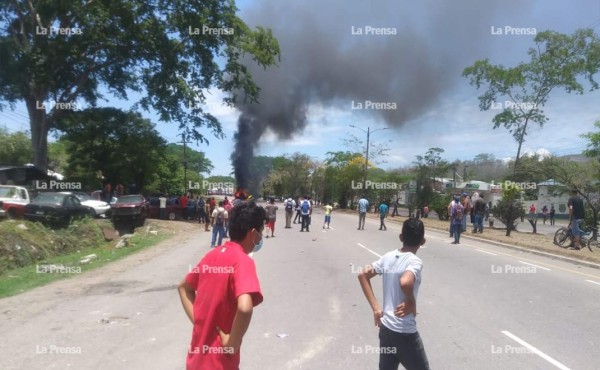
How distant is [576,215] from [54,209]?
16.8m

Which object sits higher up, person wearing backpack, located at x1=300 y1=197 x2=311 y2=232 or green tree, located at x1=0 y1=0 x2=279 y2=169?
green tree, located at x1=0 y1=0 x2=279 y2=169

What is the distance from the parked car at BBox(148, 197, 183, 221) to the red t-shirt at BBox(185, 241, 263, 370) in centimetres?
2930

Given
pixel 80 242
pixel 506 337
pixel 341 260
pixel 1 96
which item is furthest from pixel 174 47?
pixel 506 337

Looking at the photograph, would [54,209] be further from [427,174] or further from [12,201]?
[427,174]

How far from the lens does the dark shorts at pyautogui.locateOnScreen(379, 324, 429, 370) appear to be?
11.1 ft

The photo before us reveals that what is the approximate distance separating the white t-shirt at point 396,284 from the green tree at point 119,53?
2411 cm

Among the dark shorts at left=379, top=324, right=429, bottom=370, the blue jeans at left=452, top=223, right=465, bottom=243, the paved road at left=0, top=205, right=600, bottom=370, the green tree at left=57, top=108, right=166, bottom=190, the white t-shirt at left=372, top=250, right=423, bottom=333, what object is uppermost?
the green tree at left=57, top=108, right=166, bottom=190

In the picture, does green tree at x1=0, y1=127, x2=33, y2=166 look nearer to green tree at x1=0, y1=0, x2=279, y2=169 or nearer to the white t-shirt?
green tree at x1=0, y1=0, x2=279, y2=169

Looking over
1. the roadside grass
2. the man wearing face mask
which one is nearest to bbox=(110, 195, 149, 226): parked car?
the roadside grass

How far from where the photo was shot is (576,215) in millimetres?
15922

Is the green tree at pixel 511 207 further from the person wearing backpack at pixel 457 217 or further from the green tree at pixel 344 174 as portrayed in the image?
the green tree at pixel 344 174

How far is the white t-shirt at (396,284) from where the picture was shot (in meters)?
3.44

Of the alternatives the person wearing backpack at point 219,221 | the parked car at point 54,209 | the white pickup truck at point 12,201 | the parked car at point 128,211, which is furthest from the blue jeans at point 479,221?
the white pickup truck at point 12,201

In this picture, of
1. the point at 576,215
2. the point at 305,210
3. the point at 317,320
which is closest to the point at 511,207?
the point at 576,215
